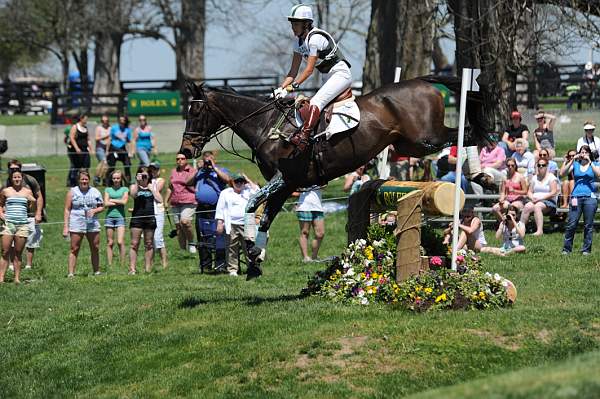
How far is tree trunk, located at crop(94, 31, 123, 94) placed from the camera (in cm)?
5209

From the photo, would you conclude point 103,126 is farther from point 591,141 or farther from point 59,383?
point 59,383

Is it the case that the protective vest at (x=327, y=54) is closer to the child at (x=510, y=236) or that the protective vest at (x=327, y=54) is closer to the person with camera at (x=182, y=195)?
the child at (x=510, y=236)

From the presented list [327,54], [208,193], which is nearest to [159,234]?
[208,193]

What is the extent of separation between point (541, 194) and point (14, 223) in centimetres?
998

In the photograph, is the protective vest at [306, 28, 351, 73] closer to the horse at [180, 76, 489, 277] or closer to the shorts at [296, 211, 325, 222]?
the horse at [180, 76, 489, 277]

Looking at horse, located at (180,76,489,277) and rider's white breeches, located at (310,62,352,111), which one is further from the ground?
rider's white breeches, located at (310,62,352,111)

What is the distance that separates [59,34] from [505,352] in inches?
1880

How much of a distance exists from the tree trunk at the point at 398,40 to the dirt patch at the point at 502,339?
16.3 m

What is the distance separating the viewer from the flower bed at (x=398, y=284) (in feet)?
40.2

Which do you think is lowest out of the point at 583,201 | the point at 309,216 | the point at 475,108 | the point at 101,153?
the point at 309,216

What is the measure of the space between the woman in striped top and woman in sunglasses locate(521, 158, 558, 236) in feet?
30.7

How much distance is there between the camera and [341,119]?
1305 cm

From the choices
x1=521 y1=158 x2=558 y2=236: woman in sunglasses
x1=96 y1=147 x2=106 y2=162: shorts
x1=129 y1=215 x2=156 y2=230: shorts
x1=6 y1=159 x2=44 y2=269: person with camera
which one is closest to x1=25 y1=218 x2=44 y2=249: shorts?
x1=6 y1=159 x2=44 y2=269: person with camera

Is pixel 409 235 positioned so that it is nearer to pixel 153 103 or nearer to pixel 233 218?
pixel 233 218
